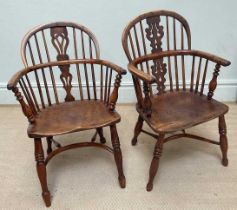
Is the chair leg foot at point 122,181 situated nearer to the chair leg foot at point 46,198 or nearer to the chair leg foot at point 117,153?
the chair leg foot at point 117,153

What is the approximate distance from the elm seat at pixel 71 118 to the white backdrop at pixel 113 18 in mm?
922

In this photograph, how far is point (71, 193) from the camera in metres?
1.59

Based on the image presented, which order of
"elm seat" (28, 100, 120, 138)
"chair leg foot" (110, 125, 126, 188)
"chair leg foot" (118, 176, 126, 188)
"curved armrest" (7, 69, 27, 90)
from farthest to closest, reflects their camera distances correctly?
"chair leg foot" (118, 176, 126, 188) → "chair leg foot" (110, 125, 126, 188) → "elm seat" (28, 100, 120, 138) → "curved armrest" (7, 69, 27, 90)

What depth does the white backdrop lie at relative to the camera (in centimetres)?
227

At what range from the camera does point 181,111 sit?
156 cm

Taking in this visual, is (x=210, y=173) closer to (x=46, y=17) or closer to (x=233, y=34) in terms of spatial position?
(x=233, y=34)

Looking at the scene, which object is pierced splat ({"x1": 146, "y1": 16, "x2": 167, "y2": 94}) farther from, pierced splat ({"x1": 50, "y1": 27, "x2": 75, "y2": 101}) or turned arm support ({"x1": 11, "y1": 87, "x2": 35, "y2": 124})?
turned arm support ({"x1": 11, "y1": 87, "x2": 35, "y2": 124})

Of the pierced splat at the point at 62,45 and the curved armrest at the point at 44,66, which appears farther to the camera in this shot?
the pierced splat at the point at 62,45

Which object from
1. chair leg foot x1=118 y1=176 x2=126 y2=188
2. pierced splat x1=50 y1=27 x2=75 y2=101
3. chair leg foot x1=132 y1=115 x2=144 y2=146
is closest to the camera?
chair leg foot x1=118 y1=176 x2=126 y2=188

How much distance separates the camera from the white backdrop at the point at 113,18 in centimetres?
227

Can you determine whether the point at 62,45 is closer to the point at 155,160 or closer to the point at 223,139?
the point at 155,160

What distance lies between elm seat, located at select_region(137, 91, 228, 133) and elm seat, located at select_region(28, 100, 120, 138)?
0.80ft

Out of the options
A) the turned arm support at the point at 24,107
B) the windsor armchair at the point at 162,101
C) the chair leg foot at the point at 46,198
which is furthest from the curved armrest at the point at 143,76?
the chair leg foot at the point at 46,198

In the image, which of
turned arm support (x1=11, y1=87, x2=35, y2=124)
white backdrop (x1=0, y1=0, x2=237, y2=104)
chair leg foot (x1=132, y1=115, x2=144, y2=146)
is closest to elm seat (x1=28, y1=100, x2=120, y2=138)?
turned arm support (x1=11, y1=87, x2=35, y2=124)
